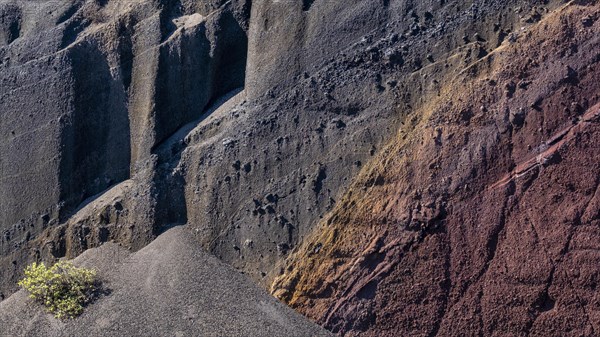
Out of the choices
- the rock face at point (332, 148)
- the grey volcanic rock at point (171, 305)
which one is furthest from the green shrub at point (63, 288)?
the rock face at point (332, 148)

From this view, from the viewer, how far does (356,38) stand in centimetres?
949

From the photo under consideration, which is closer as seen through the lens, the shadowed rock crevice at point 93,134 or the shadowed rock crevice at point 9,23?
the shadowed rock crevice at point 93,134

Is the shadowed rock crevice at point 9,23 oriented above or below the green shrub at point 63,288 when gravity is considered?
above

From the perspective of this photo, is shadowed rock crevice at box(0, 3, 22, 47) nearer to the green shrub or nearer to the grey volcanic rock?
the green shrub

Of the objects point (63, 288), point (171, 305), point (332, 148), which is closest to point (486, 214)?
point (332, 148)

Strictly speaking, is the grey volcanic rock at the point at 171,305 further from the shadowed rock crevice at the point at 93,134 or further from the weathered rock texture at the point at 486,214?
the shadowed rock crevice at the point at 93,134

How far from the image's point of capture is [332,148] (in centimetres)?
926

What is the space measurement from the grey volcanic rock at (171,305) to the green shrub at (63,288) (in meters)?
0.13

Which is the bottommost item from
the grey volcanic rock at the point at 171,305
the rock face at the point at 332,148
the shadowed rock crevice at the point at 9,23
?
the grey volcanic rock at the point at 171,305

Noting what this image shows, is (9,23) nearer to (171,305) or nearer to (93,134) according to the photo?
(93,134)

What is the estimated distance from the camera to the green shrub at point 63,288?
9039mm

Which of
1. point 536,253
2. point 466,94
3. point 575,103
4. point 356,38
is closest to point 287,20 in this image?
point 356,38

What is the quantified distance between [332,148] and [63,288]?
436 centimetres

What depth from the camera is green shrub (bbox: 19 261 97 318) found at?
356 inches
